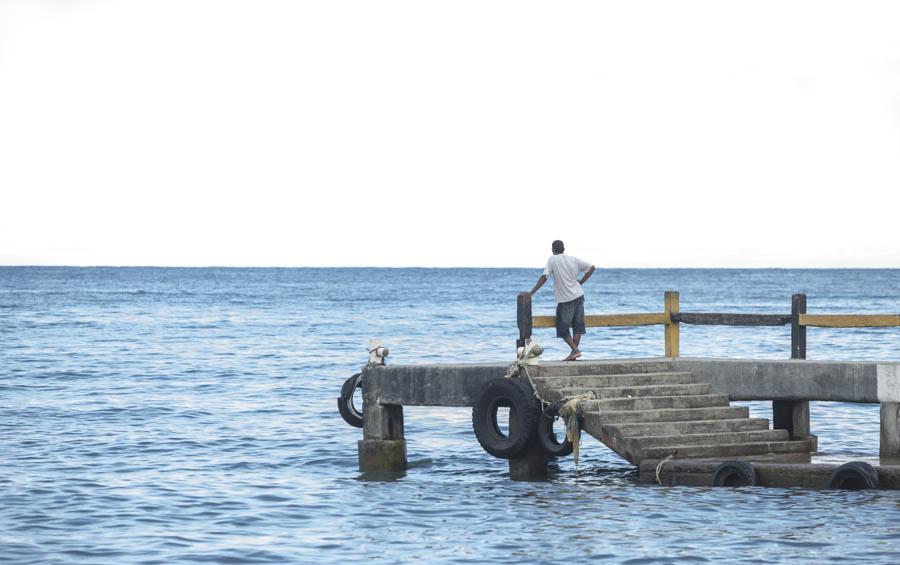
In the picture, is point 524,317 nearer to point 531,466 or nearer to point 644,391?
point 644,391

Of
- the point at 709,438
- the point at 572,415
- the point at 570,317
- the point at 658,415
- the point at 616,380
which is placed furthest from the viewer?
the point at 570,317

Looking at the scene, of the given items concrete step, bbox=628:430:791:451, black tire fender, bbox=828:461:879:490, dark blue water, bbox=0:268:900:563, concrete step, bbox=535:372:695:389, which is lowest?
dark blue water, bbox=0:268:900:563

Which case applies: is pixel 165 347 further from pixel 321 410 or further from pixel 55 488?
pixel 55 488

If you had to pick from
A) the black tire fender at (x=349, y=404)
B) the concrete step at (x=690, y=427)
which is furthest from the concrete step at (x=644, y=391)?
the black tire fender at (x=349, y=404)

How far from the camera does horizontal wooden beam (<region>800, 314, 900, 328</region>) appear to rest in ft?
51.0

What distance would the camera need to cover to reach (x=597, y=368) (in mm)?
16016

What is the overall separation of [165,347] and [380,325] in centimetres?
2065

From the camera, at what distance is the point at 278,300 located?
381 ft

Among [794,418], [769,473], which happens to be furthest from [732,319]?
[769,473]

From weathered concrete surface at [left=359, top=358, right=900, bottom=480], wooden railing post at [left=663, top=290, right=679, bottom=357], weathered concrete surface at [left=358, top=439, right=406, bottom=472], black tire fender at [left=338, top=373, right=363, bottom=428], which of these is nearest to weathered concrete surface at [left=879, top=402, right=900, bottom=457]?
weathered concrete surface at [left=359, top=358, right=900, bottom=480]

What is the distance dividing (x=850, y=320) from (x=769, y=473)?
9.38 ft

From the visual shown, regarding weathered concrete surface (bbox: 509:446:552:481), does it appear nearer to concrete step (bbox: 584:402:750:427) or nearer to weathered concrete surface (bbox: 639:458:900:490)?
concrete step (bbox: 584:402:750:427)

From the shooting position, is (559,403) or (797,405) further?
(797,405)

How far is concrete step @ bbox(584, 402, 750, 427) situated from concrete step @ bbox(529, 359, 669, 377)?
83cm
